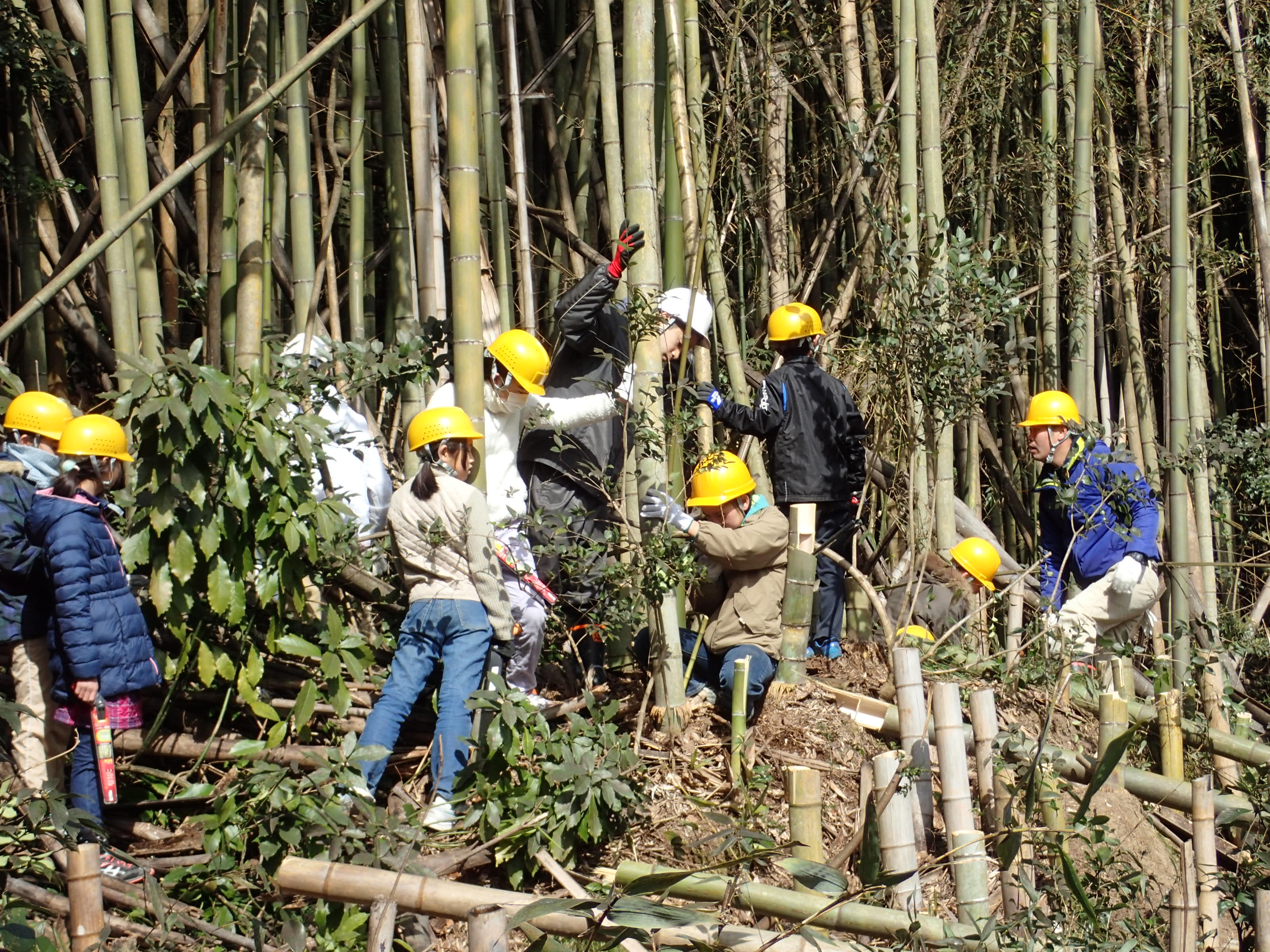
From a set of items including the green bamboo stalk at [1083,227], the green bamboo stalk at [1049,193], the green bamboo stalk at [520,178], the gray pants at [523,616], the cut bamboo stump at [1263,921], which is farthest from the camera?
the green bamboo stalk at [1049,193]

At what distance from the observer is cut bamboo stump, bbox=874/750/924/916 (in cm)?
315

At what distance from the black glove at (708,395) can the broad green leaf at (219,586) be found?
1.36 meters

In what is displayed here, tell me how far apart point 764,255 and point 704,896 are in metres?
3.73

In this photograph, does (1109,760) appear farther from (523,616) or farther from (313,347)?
(313,347)

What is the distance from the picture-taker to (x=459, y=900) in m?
2.62

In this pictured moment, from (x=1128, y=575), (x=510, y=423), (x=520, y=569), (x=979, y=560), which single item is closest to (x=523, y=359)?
(x=510, y=423)

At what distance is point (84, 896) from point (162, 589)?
1.09 metres

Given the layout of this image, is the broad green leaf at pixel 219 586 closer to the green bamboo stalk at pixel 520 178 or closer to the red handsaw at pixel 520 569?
the red handsaw at pixel 520 569

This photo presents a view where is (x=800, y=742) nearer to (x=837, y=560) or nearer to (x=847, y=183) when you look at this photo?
(x=837, y=560)

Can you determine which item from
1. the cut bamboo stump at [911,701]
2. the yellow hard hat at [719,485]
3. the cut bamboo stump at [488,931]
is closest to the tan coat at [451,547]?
the yellow hard hat at [719,485]

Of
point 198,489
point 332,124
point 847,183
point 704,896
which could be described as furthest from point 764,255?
point 704,896

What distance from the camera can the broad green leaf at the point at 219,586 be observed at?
3.66 meters

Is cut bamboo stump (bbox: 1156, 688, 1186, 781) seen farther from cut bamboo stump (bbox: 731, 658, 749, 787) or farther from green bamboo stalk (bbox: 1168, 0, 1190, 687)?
cut bamboo stump (bbox: 731, 658, 749, 787)

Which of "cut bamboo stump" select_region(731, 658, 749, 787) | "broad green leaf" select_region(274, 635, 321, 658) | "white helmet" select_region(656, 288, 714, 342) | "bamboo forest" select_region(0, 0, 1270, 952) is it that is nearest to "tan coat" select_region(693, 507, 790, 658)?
"bamboo forest" select_region(0, 0, 1270, 952)
